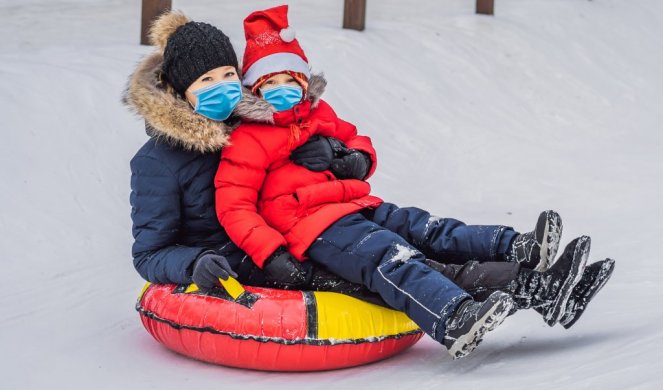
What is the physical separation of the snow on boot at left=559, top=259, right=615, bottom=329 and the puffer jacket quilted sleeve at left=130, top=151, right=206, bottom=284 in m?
1.31

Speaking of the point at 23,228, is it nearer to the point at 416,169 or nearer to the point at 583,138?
the point at 416,169

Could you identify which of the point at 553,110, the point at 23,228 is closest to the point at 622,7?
the point at 553,110

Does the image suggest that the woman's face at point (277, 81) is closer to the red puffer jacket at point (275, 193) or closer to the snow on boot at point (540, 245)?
the red puffer jacket at point (275, 193)

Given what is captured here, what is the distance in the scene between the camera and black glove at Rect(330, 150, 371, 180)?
4066mm

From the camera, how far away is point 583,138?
8.06m

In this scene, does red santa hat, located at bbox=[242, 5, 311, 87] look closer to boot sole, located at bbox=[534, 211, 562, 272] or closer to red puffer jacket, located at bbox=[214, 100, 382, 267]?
red puffer jacket, located at bbox=[214, 100, 382, 267]

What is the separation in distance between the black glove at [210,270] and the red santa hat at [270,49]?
29.9 inches

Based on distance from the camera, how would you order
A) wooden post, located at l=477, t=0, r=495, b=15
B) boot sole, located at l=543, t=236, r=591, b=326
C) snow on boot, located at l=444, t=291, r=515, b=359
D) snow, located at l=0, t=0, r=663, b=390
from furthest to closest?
wooden post, located at l=477, t=0, r=495, b=15
snow, located at l=0, t=0, r=663, b=390
boot sole, located at l=543, t=236, r=591, b=326
snow on boot, located at l=444, t=291, r=515, b=359

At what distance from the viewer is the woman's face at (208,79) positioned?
3.92m

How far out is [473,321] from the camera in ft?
11.1

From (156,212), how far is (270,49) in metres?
0.73

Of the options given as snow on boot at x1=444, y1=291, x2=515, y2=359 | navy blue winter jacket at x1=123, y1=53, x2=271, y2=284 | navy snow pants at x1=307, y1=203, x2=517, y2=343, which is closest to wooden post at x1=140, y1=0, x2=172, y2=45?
navy blue winter jacket at x1=123, y1=53, x2=271, y2=284

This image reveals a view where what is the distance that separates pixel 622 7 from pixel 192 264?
8.43 meters

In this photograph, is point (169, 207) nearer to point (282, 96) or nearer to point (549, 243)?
point (282, 96)
